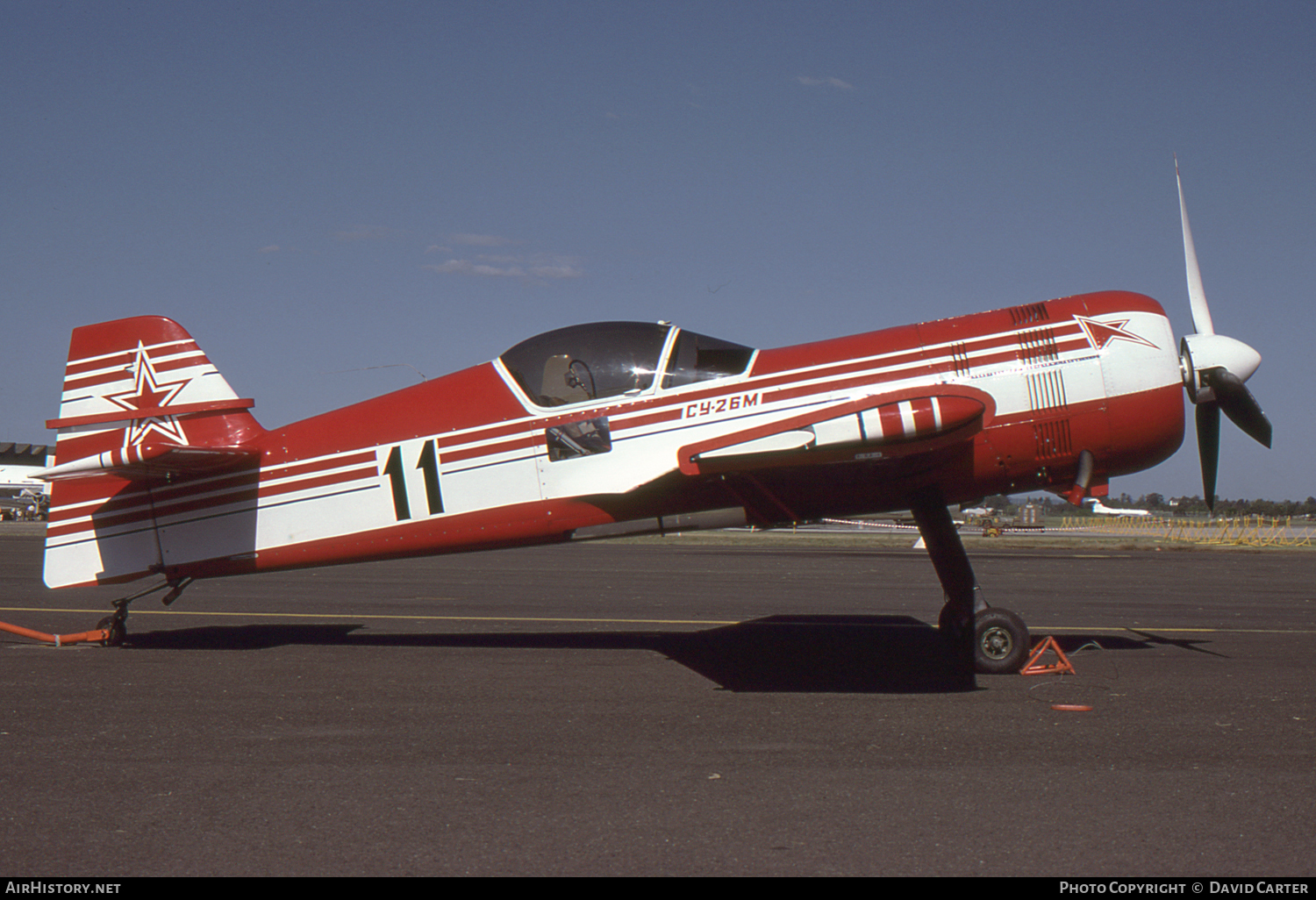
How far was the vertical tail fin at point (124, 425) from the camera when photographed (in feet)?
26.4

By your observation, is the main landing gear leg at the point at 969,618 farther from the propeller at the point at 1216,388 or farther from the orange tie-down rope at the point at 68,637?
the orange tie-down rope at the point at 68,637

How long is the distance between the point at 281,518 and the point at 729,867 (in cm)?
581

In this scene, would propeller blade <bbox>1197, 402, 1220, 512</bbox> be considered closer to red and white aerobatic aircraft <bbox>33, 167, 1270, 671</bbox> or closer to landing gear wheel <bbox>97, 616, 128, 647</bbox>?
red and white aerobatic aircraft <bbox>33, 167, 1270, 671</bbox>

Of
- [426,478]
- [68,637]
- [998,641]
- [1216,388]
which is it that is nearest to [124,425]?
[68,637]

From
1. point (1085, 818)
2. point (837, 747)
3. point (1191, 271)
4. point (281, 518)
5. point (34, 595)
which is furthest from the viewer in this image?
point (34, 595)

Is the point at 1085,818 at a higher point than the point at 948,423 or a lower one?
lower

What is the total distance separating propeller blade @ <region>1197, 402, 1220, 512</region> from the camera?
767 cm

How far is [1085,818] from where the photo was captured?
3643 mm

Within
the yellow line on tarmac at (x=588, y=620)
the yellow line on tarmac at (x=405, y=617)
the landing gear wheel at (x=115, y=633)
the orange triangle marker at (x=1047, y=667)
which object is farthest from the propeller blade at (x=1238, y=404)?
the landing gear wheel at (x=115, y=633)

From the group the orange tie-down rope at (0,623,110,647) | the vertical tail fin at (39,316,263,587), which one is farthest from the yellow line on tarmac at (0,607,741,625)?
the vertical tail fin at (39,316,263,587)

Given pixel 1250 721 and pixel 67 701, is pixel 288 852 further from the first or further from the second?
pixel 1250 721

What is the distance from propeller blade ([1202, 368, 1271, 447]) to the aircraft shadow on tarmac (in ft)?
7.20

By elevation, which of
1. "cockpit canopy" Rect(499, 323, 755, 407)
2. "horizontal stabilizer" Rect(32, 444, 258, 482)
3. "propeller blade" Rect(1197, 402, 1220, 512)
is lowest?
A: "propeller blade" Rect(1197, 402, 1220, 512)

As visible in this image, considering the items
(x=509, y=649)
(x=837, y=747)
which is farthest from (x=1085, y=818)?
(x=509, y=649)
